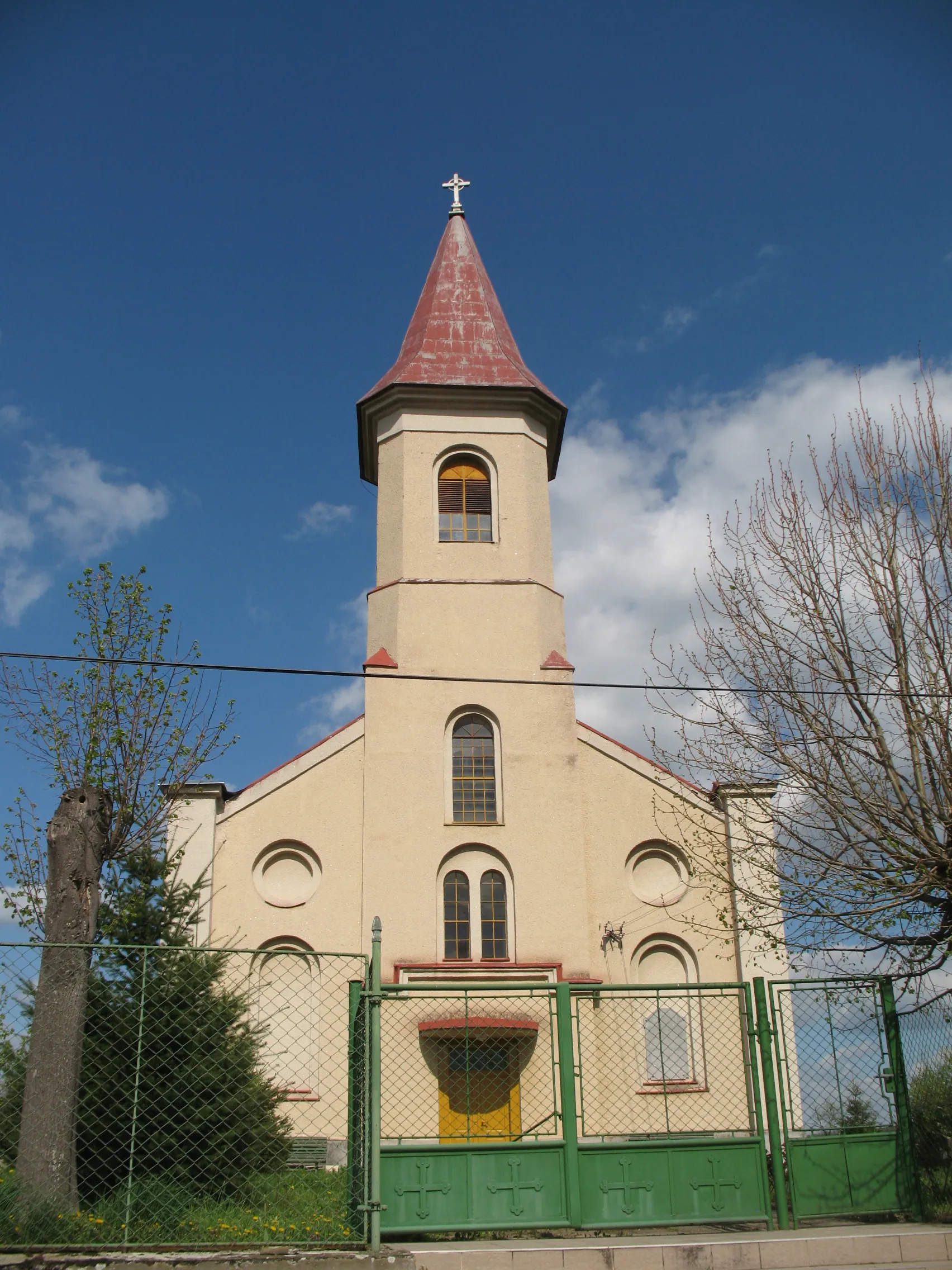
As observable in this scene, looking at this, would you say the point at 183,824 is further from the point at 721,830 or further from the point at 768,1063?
the point at 768,1063

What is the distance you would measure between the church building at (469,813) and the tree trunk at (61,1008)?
264 inches

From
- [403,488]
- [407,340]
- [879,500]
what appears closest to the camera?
[879,500]

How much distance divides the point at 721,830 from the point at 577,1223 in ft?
36.0

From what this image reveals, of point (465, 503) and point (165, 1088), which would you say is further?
point (465, 503)

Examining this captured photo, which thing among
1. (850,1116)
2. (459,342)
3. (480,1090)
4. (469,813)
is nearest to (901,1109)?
(850,1116)

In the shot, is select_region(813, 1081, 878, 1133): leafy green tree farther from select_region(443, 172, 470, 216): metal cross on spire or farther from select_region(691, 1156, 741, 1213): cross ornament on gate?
select_region(443, 172, 470, 216): metal cross on spire

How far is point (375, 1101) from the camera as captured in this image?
349 inches

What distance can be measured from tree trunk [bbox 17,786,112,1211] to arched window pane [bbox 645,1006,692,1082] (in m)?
9.80

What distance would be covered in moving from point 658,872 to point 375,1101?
11.3 m

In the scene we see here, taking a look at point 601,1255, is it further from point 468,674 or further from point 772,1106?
point 468,674

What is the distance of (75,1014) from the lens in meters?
9.81

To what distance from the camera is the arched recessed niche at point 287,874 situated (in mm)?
18703

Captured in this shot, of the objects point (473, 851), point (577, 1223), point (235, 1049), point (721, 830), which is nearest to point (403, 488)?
point (473, 851)

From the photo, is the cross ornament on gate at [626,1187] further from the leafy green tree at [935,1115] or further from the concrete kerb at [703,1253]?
the leafy green tree at [935,1115]
